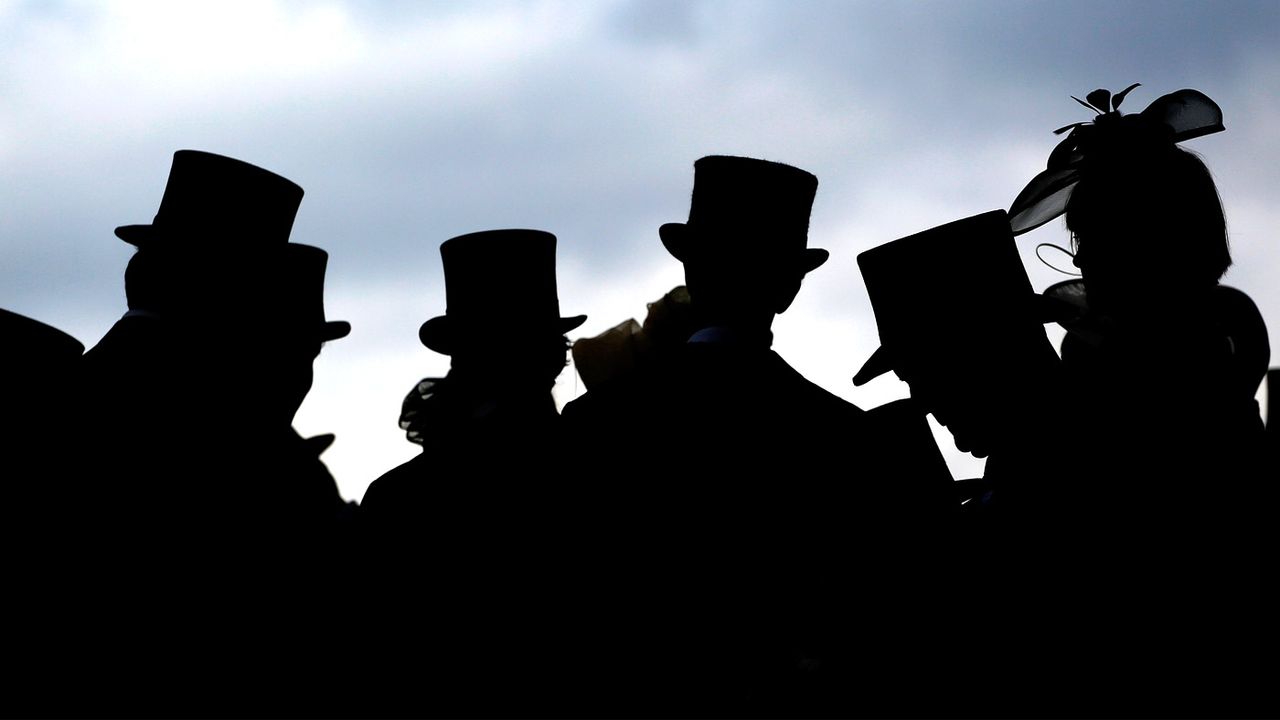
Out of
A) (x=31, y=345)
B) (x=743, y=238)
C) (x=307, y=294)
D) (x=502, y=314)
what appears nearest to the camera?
(x=31, y=345)

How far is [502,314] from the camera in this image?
4.54 metres

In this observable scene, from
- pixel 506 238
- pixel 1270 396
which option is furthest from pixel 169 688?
pixel 1270 396

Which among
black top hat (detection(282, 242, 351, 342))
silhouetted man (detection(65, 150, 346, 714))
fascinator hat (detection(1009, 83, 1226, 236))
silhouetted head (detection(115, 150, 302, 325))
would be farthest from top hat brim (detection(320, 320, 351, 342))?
fascinator hat (detection(1009, 83, 1226, 236))

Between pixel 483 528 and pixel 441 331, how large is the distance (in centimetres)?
121

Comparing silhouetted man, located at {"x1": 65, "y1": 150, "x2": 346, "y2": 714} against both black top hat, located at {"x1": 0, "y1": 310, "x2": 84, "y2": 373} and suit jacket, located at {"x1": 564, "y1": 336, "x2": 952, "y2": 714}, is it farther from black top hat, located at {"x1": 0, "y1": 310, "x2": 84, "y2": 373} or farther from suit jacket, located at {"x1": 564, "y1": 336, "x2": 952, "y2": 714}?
suit jacket, located at {"x1": 564, "y1": 336, "x2": 952, "y2": 714}

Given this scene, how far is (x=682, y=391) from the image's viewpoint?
11.5ft

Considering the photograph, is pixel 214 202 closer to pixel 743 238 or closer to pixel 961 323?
pixel 743 238

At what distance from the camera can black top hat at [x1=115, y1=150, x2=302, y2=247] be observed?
3.90 meters

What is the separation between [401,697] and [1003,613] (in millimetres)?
1606

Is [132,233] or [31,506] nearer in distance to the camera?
[31,506]

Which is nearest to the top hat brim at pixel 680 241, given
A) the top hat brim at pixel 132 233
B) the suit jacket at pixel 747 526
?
the suit jacket at pixel 747 526

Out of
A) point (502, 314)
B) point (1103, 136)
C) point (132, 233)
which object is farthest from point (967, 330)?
point (132, 233)

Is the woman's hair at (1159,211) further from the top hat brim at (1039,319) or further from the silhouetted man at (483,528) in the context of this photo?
the silhouetted man at (483,528)

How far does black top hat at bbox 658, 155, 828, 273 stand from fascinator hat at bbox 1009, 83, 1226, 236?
77 cm
